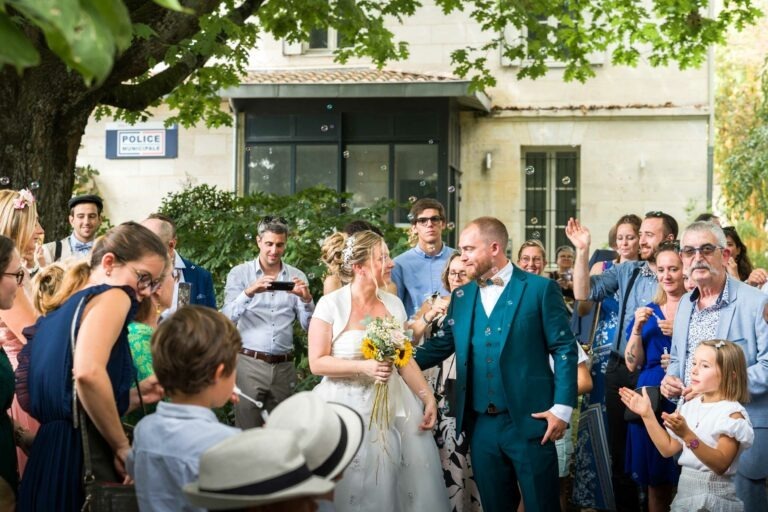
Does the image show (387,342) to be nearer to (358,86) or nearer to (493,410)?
(493,410)

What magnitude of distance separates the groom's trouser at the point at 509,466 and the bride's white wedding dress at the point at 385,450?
57 centimetres

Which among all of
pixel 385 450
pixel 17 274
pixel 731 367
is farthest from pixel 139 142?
pixel 17 274

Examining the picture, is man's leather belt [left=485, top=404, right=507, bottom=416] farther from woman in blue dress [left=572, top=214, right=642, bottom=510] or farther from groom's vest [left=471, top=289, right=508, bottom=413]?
woman in blue dress [left=572, top=214, right=642, bottom=510]

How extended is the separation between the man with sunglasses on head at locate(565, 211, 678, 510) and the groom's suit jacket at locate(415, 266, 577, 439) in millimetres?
1572

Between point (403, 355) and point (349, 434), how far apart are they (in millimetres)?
2991

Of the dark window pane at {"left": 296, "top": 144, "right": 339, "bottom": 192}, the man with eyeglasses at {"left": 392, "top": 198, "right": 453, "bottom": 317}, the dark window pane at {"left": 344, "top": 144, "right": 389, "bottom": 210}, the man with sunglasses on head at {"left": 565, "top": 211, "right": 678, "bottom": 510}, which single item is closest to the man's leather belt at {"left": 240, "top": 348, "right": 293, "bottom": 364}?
the man with eyeglasses at {"left": 392, "top": 198, "right": 453, "bottom": 317}

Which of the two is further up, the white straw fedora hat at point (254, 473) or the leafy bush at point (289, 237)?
the leafy bush at point (289, 237)

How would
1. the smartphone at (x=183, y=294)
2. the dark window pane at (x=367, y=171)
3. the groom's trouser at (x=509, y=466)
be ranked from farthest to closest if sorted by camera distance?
the dark window pane at (x=367, y=171)
the smartphone at (x=183, y=294)
the groom's trouser at (x=509, y=466)

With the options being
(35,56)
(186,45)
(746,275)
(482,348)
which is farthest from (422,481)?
(186,45)

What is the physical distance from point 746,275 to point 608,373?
4.55 feet

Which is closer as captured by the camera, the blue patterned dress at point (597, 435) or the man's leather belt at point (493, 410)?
the man's leather belt at point (493, 410)

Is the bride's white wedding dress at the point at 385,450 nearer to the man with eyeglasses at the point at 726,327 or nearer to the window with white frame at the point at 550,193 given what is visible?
the man with eyeglasses at the point at 726,327

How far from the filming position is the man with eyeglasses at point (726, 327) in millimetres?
6285

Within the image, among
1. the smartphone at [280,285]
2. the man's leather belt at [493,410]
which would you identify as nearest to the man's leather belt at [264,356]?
the smartphone at [280,285]
